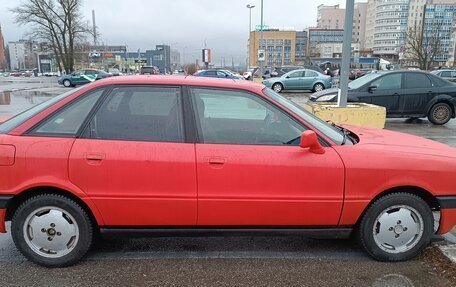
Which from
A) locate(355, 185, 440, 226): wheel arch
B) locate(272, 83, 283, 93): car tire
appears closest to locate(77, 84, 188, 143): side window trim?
locate(355, 185, 440, 226): wheel arch

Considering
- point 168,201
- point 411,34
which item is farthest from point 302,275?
point 411,34

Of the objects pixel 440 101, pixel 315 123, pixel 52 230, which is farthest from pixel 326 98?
pixel 52 230

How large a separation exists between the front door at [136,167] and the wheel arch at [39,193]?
0.10m

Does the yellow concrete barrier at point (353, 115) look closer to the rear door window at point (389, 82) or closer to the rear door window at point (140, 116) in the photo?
the rear door window at point (389, 82)

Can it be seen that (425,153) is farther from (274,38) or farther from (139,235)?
(274,38)

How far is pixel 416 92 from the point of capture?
10125 millimetres

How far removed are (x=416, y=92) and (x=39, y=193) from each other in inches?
399

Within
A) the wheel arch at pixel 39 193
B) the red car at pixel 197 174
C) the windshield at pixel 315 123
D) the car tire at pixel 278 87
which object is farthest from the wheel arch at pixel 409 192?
the car tire at pixel 278 87

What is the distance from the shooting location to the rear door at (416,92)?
398 inches

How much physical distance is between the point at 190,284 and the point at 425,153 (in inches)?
90.4

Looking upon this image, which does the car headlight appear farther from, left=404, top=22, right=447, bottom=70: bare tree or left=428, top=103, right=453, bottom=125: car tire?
left=404, top=22, right=447, bottom=70: bare tree

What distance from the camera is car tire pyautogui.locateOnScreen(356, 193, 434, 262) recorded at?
9.99 feet

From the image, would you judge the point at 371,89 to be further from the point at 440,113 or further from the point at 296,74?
the point at 296,74

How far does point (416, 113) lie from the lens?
10.4 metres
